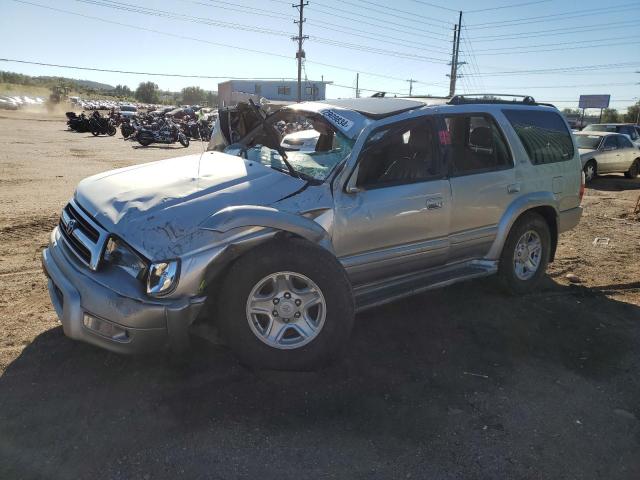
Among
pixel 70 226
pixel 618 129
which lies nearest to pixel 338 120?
pixel 70 226

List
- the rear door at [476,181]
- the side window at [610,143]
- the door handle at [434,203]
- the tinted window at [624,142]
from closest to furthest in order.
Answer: the door handle at [434,203] < the rear door at [476,181] < the side window at [610,143] < the tinted window at [624,142]

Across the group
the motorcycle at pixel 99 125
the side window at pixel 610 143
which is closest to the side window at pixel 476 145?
the side window at pixel 610 143

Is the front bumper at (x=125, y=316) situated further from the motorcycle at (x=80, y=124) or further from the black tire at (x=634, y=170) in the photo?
the motorcycle at (x=80, y=124)

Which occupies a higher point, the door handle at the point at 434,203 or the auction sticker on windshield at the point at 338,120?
the auction sticker on windshield at the point at 338,120

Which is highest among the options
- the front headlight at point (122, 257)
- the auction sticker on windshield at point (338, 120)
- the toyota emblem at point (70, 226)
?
the auction sticker on windshield at point (338, 120)

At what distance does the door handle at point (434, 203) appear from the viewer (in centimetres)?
396

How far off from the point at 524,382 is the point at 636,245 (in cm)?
487

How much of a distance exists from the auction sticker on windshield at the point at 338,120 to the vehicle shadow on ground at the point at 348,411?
1.64 m

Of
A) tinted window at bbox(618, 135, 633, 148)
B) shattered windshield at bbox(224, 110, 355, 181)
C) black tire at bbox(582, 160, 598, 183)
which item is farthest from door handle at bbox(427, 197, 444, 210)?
tinted window at bbox(618, 135, 633, 148)

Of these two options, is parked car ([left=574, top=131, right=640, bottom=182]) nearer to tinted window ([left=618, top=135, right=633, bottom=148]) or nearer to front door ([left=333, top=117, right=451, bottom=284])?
tinted window ([left=618, top=135, right=633, bottom=148])

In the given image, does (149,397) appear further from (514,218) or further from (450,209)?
(514,218)

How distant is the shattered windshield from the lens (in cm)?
372

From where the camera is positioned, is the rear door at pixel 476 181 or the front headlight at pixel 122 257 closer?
the front headlight at pixel 122 257

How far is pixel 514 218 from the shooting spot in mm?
4574
